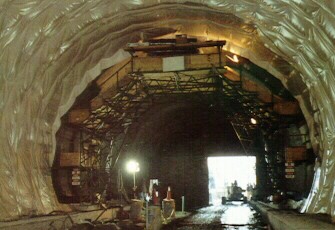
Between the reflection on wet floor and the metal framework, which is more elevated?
the metal framework

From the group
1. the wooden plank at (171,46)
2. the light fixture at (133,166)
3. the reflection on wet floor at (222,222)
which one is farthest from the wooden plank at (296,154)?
the light fixture at (133,166)

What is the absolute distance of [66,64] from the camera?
13445 millimetres

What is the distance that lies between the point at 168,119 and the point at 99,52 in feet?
52.8

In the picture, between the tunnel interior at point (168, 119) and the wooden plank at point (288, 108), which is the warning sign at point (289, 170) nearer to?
the tunnel interior at point (168, 119)

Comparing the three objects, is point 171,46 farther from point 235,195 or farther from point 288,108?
point 235,195

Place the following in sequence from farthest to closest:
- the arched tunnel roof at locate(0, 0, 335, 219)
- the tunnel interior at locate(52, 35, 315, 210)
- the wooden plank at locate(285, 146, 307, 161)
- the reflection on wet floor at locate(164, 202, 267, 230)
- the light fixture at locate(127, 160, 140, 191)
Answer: the light fixture at locate(127, 160, 140, 191), the wooden plank at locate(285, 146, 307, 161), the tunnel interior at locate(52, 35, 315, 210), the reflection on wet floor at locate(164, 202, 267, 230), the arched tunnel roof at locate(0, 0, 335, 219)

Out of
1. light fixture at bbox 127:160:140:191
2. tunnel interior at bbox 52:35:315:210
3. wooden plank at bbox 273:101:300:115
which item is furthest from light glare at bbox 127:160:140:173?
wooden plank at bbox 273:101:300:115

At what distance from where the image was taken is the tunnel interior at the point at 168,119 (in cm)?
1788

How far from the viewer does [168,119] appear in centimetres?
3000

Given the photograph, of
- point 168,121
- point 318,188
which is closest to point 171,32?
point 318,188

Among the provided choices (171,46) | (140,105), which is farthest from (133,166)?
(171,46)

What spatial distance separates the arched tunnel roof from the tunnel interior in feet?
5.71

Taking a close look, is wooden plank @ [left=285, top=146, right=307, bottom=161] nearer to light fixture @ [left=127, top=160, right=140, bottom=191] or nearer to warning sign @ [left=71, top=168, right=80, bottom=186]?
warning sign @ [left=71, top=168, right=80, bottom=186]

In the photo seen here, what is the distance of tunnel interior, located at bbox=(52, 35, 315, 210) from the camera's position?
58.6 ft
